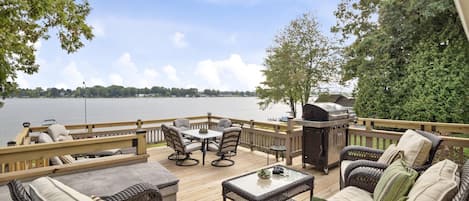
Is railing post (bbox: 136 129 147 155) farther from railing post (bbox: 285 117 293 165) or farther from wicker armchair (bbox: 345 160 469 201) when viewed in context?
railing post (bbox: 285 117 293 165)

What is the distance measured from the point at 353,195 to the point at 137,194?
1901 mm

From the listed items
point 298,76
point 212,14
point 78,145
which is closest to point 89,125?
point 78,145

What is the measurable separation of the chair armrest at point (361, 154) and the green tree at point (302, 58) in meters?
8.63

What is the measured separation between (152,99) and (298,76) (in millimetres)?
7088

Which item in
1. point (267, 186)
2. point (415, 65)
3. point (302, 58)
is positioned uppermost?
point (302, 58)

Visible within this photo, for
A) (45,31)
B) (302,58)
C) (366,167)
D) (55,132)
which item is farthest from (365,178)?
(302,58)

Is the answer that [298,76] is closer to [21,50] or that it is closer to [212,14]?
[212,14]

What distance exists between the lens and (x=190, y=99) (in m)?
12.5

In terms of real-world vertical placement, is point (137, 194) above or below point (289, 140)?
above

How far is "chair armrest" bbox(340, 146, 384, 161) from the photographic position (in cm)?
326

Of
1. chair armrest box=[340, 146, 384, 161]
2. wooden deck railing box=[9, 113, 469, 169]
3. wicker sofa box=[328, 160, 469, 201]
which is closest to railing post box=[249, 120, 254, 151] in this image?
wooden deck railing box=[9, 113, 469, 169]

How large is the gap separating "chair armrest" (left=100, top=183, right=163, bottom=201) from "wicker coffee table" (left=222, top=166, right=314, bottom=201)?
980 mm

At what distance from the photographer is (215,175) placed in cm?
463

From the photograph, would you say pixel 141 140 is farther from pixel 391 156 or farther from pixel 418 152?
pixel 418 152
